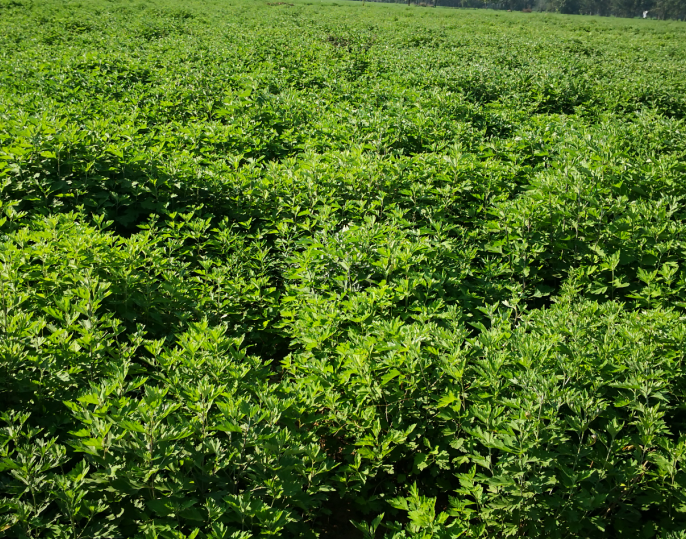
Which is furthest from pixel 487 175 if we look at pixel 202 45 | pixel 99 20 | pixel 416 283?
pixel 99 20

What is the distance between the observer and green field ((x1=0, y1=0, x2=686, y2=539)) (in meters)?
2.53

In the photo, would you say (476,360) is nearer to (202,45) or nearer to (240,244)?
(240,244)

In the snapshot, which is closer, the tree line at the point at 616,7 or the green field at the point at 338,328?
the green field at the point at 338,328

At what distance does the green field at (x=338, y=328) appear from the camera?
2529 mm

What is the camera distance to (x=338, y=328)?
390cm

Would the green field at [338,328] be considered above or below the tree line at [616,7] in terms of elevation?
below

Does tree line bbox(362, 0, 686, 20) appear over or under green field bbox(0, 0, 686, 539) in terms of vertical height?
over

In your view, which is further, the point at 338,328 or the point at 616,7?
the point at 616,7

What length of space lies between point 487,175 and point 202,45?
1421cm

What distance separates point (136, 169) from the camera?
246 inches

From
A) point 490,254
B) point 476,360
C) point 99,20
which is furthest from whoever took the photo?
point 99,20

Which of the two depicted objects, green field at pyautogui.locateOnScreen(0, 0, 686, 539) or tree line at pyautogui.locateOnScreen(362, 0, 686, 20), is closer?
green field at pyautogui.locateOnScreen(0, 0, 686, 539)

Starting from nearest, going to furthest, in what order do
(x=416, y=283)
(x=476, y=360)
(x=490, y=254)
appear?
(x=476, y=360), (x=416, y=283), (x=490, y=254)

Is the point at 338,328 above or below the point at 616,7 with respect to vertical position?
below
